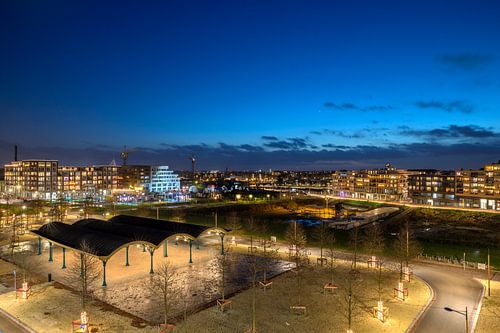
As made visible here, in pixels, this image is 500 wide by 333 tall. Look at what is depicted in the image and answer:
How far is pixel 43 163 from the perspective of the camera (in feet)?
381

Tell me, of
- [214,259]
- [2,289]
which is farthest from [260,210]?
[2,289]

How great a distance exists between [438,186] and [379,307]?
123687 millimetres

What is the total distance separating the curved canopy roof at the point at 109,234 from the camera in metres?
26.8

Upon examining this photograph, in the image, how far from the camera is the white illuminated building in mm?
143250

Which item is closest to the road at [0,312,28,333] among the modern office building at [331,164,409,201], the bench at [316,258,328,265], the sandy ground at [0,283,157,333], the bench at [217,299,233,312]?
the sandy ground at [0,283,157,333]

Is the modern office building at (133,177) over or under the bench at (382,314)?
over

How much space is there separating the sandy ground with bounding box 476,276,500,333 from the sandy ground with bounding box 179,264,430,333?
10.4 feet

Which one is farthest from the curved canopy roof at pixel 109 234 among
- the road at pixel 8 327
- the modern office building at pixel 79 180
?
the modern office building at pixel 79 180

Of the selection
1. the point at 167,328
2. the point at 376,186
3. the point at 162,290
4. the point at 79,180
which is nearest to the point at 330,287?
the point at 162,290

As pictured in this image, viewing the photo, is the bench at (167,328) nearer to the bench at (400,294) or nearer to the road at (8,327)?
the road at (8,327)

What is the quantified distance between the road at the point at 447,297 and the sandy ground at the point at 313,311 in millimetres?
745

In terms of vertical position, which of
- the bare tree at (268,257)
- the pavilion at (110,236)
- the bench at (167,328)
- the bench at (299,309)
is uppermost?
the pavilion at (110,236)

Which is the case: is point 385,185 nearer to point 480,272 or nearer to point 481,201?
point 481,201

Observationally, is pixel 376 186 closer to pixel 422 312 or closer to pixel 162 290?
pixel 422 312
